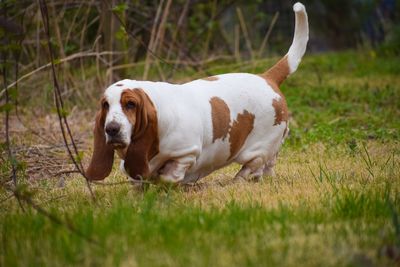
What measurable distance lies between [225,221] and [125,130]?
3.13ft

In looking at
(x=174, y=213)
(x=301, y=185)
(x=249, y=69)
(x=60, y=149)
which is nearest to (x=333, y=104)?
(x=249, y=69)

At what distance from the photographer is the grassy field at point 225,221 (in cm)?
297

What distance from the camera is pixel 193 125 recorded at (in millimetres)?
4547

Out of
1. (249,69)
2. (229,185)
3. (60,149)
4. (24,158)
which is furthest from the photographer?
(249,69)

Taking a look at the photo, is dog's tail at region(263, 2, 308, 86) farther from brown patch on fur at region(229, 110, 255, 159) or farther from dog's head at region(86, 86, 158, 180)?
dog's head at region(86, 86, 158, 180)

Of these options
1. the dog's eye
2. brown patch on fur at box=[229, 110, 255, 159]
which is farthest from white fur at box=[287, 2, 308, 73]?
the dog's eye

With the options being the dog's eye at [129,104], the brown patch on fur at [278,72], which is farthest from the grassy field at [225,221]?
the brown patch on fur at [278,72]

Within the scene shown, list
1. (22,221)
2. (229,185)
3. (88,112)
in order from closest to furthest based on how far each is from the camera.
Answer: (22,221)
(229,185)
(88,112)

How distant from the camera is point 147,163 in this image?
4355 mm

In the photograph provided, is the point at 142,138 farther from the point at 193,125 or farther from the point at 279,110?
the point at 279,110

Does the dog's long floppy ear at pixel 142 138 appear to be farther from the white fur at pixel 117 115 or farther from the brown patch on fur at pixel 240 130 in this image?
the brown patch on fur at pixel 240 130

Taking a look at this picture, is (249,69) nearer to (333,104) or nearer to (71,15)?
(333,104)

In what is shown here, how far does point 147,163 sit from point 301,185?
1.01m

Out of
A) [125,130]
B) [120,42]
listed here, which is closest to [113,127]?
[125,130]
